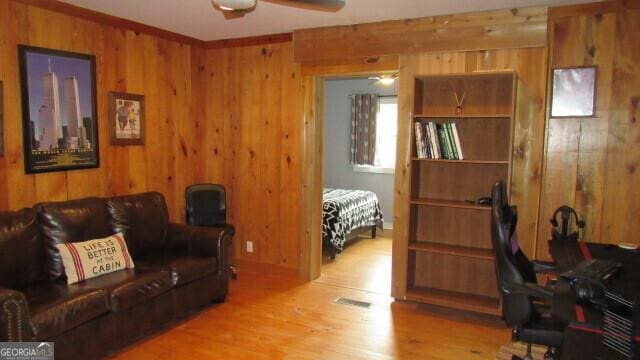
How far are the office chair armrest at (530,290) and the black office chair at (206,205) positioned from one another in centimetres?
287

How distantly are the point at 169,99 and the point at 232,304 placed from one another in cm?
216

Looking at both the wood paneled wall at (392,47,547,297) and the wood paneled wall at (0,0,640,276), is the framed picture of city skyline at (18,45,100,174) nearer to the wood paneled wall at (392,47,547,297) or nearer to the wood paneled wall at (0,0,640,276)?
the wood paneled wall at (0,0,640,276)

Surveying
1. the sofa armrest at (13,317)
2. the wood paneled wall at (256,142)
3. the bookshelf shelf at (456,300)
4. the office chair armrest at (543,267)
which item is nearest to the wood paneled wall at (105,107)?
the wood paneled wall at (256,142)

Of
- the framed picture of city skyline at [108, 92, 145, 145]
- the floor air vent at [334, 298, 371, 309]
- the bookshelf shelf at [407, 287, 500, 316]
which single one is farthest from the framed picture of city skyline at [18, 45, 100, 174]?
the bookshelf shelf at [407, 287, 500, 316]

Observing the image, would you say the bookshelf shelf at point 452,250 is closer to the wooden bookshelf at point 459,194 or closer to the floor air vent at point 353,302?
the wooden bookshelf at point 459,194

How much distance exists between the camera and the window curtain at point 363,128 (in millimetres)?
6641

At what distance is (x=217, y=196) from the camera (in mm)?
4547

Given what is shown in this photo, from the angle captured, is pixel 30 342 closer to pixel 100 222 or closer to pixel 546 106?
pixel 100 222

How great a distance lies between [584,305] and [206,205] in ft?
11.6

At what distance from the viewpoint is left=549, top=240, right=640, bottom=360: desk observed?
1603 mm

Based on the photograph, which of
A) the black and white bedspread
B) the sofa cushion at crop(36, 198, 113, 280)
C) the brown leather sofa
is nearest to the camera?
the brown leather sofa

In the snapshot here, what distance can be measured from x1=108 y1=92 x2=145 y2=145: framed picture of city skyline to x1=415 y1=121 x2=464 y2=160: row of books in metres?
2.54

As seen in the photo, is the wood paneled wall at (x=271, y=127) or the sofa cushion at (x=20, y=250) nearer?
the sofa cushion at (x=20, y=250)

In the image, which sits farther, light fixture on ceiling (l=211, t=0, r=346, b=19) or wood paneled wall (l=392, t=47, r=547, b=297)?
wood paneled wall (l=392, t=47, r=547, b=297)
